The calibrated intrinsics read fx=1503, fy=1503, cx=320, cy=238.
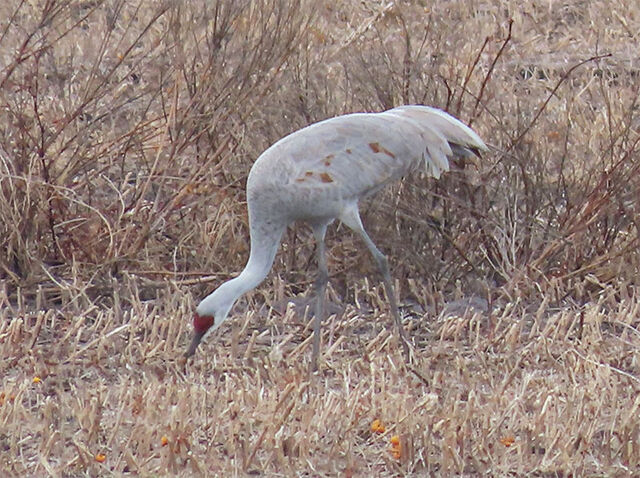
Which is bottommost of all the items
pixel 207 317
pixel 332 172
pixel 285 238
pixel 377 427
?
pixel 285 238

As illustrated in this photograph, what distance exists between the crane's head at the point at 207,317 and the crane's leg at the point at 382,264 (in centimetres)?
71

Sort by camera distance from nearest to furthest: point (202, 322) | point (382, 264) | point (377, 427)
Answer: point (377, 427)
point (202, 322)
point (382, 264)

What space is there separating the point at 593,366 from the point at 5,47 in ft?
11.0

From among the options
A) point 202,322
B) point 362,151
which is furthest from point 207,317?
point 362,151

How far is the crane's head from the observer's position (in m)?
5.66

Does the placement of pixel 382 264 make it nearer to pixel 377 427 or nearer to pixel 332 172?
pixel 332 172

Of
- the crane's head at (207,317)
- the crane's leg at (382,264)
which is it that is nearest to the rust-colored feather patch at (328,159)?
the crane's leg at (382,264)

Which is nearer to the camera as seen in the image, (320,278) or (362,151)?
(362,151)

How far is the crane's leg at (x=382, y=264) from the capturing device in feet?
20.0

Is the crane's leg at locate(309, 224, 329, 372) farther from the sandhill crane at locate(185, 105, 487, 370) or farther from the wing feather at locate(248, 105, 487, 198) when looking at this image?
the wing feather at locate(248, 105, 487, 198)

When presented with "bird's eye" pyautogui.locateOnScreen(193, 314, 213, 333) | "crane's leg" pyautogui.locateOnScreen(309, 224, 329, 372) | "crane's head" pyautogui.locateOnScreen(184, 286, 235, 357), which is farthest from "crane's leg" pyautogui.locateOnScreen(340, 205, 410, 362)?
"bird's eye" pyautogui.locateOnScreen(193, 314, 213, 333)

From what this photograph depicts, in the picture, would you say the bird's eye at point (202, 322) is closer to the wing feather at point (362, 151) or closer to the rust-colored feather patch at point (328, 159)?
the wing feather at point (362, 151)

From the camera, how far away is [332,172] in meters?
6.04

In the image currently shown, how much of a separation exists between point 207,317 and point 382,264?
3.27 ft
